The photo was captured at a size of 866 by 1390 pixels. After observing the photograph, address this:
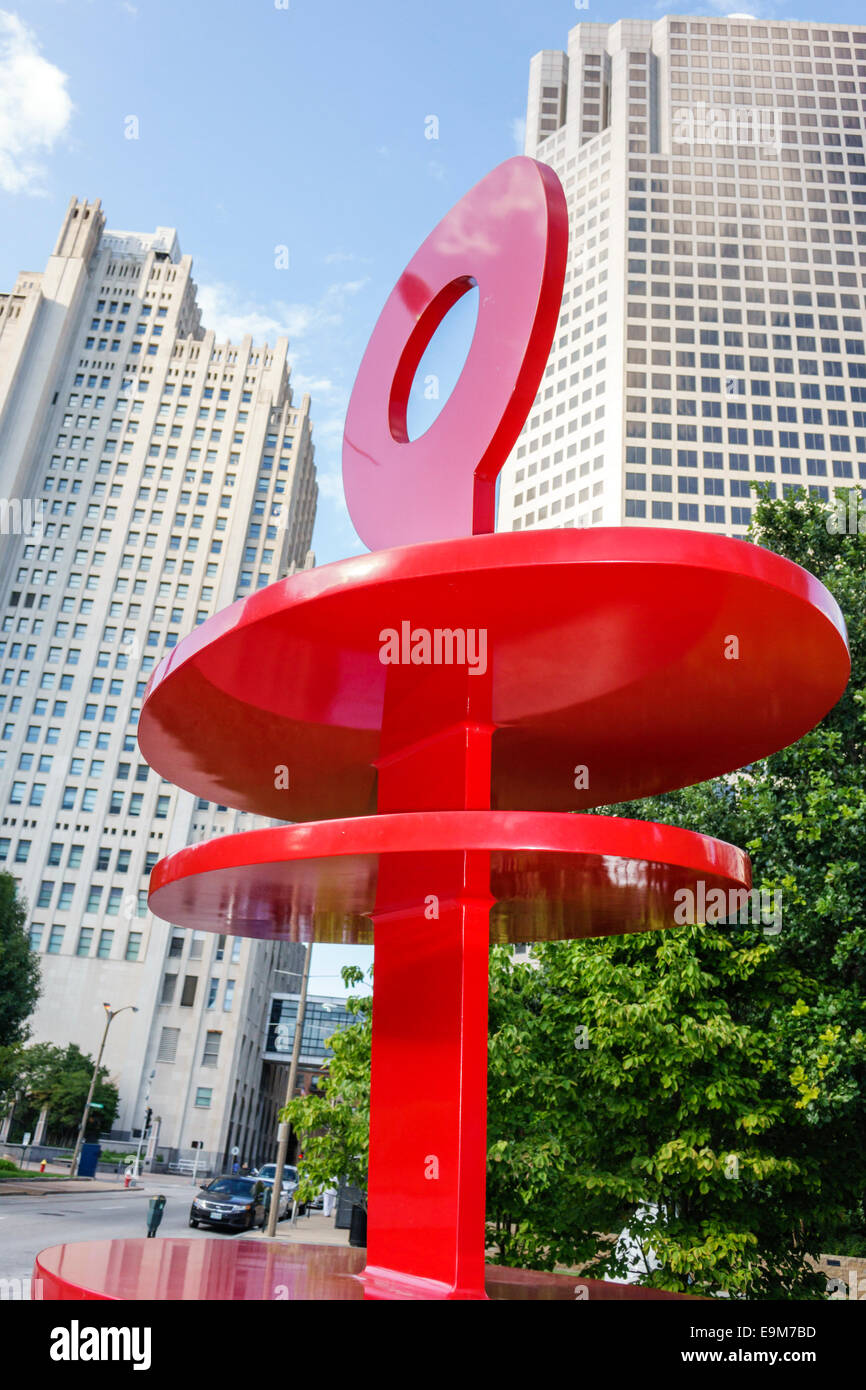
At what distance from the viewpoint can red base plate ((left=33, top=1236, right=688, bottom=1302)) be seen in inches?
264

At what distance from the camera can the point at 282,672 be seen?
850 cm

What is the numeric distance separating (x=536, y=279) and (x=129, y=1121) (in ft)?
240

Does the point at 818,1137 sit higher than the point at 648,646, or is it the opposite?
the point at 648,646

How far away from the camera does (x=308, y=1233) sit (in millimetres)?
30734

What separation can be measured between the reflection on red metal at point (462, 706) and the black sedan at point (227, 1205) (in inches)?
822

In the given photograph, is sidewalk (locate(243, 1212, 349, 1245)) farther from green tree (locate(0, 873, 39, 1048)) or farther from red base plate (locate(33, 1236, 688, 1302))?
red base plate (locate(33, 1236, 688, 1302))

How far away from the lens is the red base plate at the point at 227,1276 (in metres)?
6.71

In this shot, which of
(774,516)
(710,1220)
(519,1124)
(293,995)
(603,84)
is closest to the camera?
(710,1220)

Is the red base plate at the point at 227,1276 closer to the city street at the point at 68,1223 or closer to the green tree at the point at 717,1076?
the green tree at the point at 717,1076

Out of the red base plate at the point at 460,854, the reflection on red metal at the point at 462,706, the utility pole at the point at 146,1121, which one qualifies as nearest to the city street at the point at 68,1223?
the red base plate at the point at 460,854

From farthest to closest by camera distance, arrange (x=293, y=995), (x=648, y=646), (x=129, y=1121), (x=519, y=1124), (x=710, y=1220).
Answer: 1. (x=293, y=995)
2. (x=129, y=1121)
3. (x=519, y=1124)
4. (x=710, y=1220)
5. (x=648, y=646)

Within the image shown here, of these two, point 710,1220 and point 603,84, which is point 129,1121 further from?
point 603,84

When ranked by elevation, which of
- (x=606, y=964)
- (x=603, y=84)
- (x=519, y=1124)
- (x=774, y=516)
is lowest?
(x=519, y=1124)
